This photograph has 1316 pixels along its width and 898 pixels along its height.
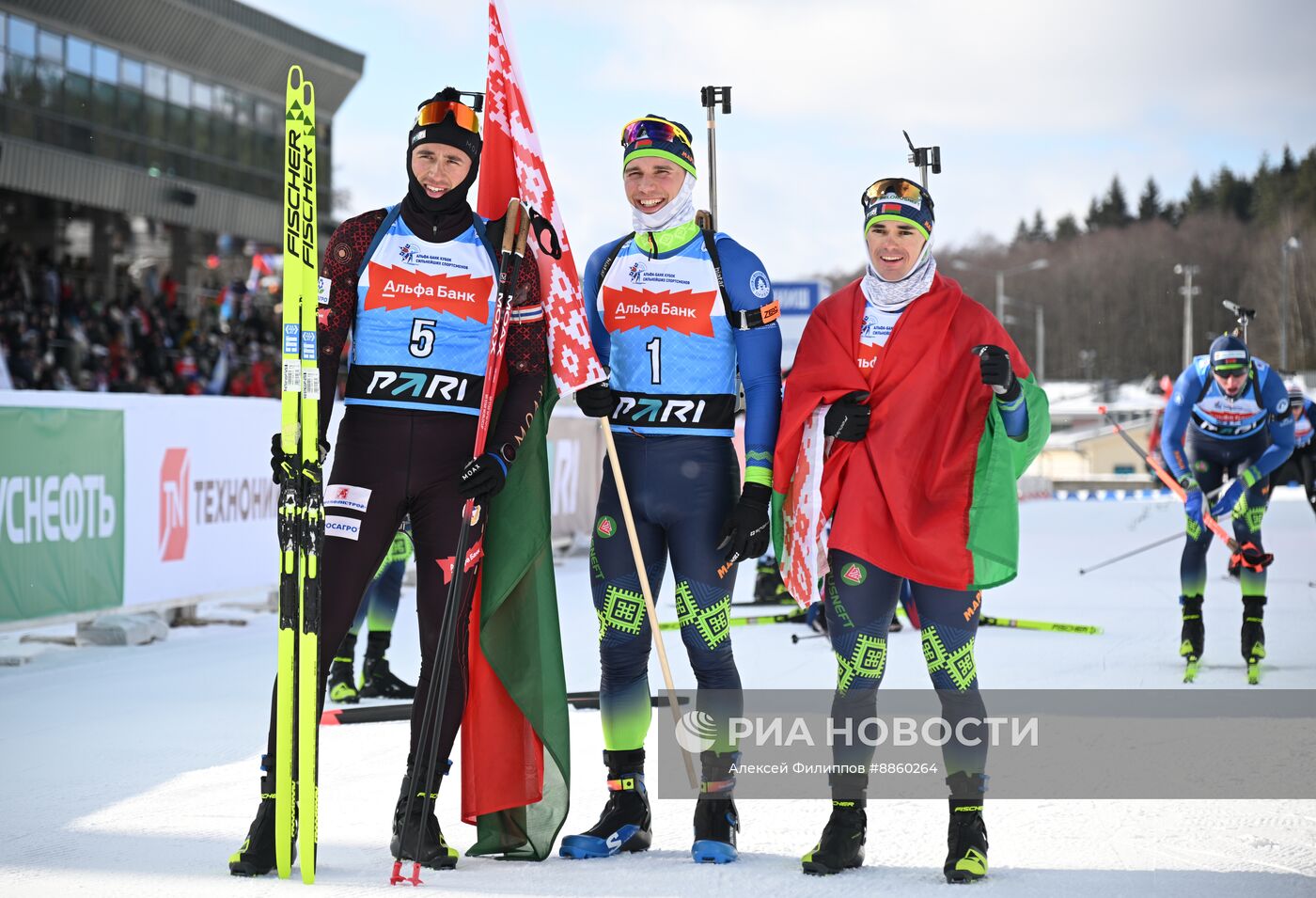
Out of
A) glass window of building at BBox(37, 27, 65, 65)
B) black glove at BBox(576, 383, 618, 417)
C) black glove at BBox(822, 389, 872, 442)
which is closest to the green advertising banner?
black glove at BBox(576, 383, 618, 417)

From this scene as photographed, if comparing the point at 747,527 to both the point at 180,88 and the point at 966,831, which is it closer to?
the point at 966,831

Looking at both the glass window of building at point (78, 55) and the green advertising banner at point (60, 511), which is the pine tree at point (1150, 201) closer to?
the glass window of building at point (78, 55)

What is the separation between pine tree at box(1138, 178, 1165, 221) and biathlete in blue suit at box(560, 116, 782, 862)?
359 ft

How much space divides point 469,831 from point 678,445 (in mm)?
1480

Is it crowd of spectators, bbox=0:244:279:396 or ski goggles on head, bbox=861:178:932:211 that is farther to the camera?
crowd of spectators, bbox=0:244:279:396

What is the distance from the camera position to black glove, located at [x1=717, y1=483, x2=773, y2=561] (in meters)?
4.36

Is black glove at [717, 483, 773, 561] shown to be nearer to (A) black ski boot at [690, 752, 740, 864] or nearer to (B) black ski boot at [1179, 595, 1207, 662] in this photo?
(A) black ski boot at [690, 752, 740, 864]

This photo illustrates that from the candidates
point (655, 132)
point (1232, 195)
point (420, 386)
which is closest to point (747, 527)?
point (420, 386)

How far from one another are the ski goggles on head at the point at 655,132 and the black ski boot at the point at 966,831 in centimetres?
221

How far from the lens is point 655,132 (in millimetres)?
4582

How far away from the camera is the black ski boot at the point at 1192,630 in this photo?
26.0 feet

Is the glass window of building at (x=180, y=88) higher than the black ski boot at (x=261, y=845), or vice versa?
the glass window of building at (x=180, y=88)

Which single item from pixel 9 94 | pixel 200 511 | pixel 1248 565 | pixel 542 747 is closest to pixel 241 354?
pixel 9 94

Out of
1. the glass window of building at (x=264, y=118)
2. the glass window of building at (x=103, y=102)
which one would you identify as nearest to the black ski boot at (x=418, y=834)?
the glass window of building at (x=103, y=102)
